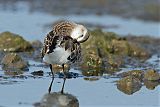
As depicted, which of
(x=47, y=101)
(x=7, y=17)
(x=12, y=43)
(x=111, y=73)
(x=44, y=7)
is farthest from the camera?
(x=44, y=7)

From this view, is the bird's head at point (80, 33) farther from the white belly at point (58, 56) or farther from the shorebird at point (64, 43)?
the white belly at point (58, 56)

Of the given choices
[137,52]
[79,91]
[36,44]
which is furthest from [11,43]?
[79,91]

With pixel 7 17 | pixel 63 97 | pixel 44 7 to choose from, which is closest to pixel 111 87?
pixel 63 97

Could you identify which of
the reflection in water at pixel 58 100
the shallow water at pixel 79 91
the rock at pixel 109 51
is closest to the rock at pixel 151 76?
the shallow water at pixel 79 91

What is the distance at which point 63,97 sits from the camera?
890cm

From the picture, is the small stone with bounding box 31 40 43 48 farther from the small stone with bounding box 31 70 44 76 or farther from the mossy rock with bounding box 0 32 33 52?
the small stone with bounding box 31 70 44 76

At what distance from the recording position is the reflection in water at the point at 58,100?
8375 mm

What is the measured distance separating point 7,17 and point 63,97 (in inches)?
376

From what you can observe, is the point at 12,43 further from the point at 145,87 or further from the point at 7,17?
the point at 7,17

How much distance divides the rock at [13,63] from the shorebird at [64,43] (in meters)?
1.33

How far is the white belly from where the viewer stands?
9540 millimetres

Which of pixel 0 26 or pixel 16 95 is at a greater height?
pixel 0 26

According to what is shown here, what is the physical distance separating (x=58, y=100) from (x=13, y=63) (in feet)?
8.64

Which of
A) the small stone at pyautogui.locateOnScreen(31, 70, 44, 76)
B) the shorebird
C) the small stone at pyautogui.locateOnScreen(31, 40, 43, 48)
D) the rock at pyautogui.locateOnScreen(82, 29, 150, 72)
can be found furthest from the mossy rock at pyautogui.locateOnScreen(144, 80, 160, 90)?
the small stone at pyautogui.locateOnScreen(31, 40, 43, 48)
